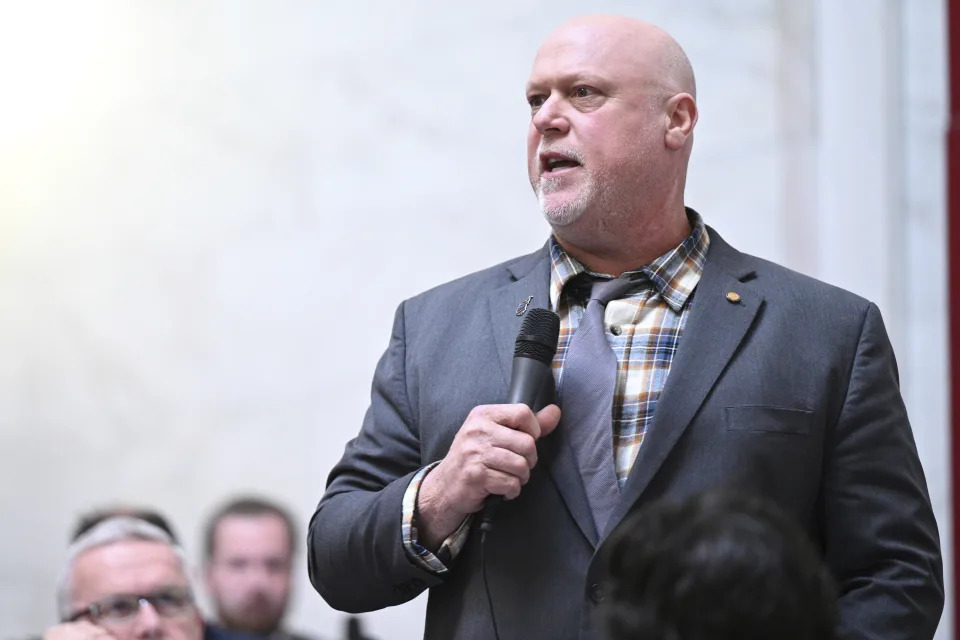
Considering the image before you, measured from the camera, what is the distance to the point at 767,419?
2.01 metres

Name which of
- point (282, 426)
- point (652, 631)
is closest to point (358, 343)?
point (282, 426)

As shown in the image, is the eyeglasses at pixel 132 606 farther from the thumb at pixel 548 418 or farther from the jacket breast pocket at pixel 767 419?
the jacket breast pocket at pixel 767 419

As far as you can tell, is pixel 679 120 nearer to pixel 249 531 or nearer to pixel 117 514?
pixel 249 531

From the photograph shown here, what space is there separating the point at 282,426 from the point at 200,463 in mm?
249

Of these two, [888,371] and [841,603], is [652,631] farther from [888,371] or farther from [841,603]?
[888,371]

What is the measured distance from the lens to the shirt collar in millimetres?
2201

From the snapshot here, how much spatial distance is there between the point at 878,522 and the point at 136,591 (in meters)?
1.62

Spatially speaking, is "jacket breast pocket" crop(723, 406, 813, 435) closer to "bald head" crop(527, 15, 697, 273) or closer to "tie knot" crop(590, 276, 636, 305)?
"tie knot" crop(590, 276, 636, 305)

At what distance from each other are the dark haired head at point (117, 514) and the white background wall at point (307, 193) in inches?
2.6

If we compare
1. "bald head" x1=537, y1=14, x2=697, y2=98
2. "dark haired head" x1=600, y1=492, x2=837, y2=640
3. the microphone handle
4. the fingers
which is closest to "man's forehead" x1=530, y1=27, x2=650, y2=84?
"bald head" x1=537, y1=14, x2=697, y2=98

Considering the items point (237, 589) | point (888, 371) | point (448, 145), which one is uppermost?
point (448, 145)

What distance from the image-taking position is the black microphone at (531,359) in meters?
1.93

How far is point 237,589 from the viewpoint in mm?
3326

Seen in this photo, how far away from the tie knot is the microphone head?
17 cm
